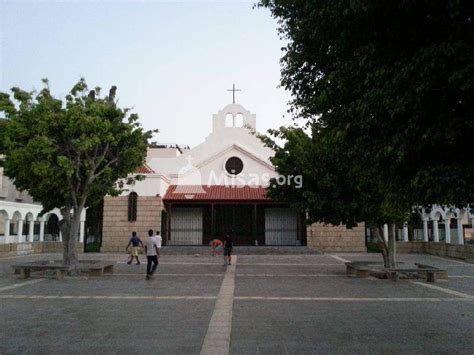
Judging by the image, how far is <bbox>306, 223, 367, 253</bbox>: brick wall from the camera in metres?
29.0

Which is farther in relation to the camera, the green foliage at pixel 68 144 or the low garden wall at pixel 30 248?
the low garden wall at pixel 30 248

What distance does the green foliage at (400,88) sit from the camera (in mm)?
4367

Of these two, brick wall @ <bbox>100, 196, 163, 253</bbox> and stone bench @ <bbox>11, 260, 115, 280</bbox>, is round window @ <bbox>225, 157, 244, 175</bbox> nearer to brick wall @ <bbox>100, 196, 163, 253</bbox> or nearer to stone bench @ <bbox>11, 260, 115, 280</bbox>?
brick wall @ <bbox>100, 196, 163, 253</bbox>

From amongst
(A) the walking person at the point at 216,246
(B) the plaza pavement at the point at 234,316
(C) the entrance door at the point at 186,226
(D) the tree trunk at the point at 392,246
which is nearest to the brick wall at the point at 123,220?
(C) the entrance door at the point at 186,226

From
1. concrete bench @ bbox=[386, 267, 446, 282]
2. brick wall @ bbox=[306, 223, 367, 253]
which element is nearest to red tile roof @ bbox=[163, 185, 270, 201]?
brick wall @ bbox=[306, 223, 367, 253]

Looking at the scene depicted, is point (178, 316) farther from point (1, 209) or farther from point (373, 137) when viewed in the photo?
point (1, 209)

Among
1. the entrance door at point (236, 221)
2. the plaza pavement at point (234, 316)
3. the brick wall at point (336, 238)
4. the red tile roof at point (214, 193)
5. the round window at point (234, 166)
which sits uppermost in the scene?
the round window at point (234, 166)

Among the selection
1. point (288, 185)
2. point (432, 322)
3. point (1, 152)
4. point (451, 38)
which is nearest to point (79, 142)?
point (1, 152)

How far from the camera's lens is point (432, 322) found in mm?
8000

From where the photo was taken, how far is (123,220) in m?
28.9

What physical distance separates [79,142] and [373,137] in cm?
1150

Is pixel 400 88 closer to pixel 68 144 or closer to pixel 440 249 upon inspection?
pixel 68 144

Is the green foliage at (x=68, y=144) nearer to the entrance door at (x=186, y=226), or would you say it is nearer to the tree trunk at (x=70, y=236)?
the tree trunk at (x=70, y=236)

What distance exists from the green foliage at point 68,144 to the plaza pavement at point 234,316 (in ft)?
11.6
